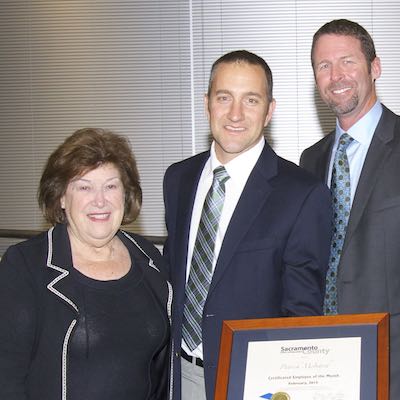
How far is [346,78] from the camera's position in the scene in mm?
2975

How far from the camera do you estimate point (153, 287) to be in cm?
259

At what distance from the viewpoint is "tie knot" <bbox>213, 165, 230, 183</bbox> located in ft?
8.98

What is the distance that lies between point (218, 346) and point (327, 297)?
0.52 metres

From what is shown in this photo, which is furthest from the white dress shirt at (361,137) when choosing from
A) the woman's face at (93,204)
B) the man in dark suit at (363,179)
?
the woman's face at (93,204)

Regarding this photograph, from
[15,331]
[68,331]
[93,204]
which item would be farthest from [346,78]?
[15,331]

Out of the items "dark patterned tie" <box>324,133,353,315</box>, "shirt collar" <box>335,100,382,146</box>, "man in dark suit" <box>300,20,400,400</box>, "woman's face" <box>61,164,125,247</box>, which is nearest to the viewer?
"woman's face" <box>61,164,125,247</box>

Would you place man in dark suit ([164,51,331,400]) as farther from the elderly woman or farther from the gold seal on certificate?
the gold seal on certificate

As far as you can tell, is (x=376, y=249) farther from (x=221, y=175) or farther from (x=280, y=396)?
(x=280, y=396)

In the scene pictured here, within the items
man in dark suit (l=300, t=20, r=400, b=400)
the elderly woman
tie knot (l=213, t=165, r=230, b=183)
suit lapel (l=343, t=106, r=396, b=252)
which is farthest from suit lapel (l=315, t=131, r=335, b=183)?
the elderly woman

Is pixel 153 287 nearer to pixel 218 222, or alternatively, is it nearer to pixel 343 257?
pixel 218 222

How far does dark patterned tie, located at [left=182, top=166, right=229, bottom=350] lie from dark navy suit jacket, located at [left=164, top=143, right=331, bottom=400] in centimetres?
6

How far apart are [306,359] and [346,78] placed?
1199 mm

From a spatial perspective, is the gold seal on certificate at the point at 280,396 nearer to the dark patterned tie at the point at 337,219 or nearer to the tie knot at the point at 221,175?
the dark patterned tie at the point at 337,219

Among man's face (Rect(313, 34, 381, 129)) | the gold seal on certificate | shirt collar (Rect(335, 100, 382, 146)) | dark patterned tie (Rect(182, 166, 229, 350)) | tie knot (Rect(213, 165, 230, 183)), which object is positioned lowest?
the gold seal on certificate
